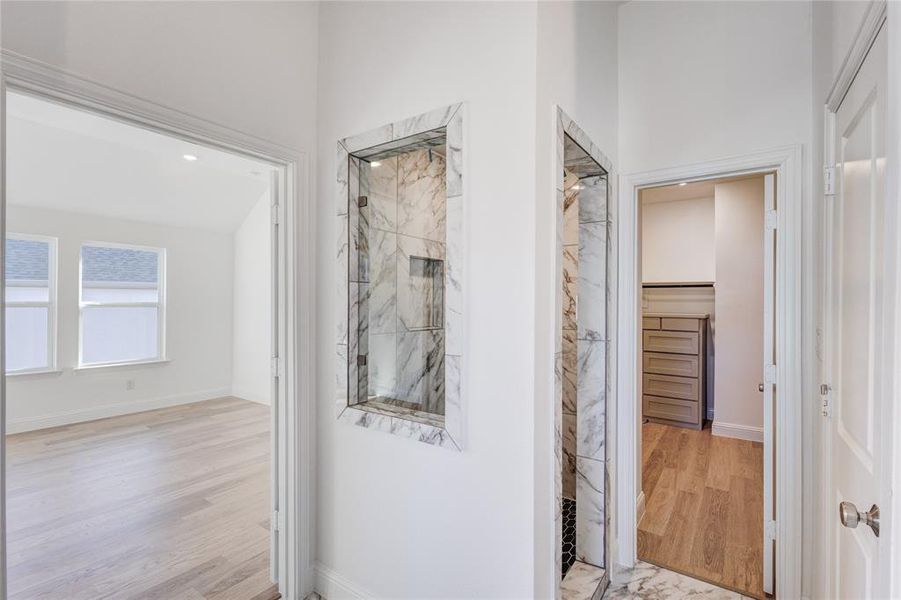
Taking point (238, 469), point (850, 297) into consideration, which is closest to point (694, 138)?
point (850, 297)

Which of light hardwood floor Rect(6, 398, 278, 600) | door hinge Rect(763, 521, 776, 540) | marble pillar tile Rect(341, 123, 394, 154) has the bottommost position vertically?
light hardwood floor Rect(6, 398, 278, 600)

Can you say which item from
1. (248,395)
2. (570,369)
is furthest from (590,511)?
(248,395)

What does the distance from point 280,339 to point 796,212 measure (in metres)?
2.45

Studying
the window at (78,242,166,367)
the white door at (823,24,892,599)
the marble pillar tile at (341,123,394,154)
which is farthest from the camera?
the window at (78,242,166,367)

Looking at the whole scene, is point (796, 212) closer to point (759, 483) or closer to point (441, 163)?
point (441, 163)

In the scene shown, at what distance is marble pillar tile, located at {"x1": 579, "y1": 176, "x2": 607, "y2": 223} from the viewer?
227 centimetres

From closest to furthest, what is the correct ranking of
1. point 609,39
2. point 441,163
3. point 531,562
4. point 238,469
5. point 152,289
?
point 531,562 → point 441,163 → point 609,39 → point 238,469 → point 152,289

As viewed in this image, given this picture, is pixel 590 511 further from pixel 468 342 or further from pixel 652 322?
pixel 652 322

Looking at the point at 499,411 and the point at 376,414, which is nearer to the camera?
the point at 499,411

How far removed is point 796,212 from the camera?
1.92 metres

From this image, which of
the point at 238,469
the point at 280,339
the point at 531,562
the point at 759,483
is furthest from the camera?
the point at 238,469

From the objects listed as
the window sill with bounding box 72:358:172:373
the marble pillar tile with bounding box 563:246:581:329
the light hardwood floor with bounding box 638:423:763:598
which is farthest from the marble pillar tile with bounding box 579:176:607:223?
the window sill with bounding box 72:358:172:373

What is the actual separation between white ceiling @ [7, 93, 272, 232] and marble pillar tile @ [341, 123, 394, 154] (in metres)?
1.73

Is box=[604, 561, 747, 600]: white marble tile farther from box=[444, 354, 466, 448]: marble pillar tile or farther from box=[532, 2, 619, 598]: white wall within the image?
box=[444, 354, 466, 448]: marble pillar tile
